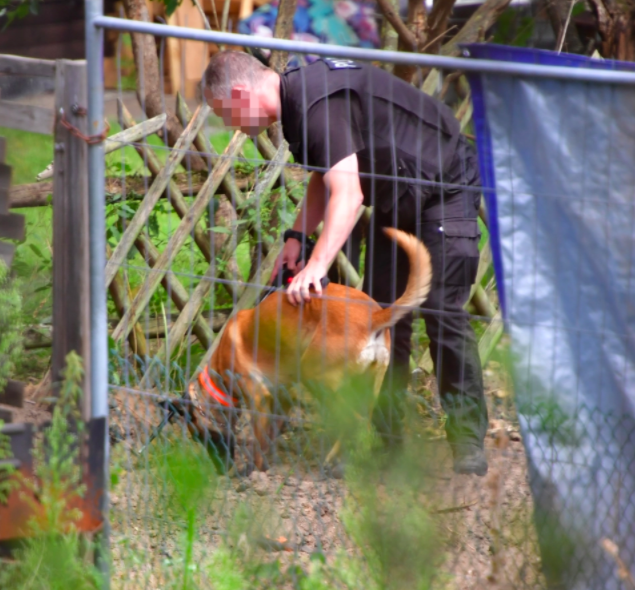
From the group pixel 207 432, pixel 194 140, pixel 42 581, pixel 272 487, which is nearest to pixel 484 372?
pixel 272 487

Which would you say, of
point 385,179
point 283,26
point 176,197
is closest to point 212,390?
point 385,179

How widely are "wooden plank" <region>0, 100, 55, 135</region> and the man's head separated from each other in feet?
2.25

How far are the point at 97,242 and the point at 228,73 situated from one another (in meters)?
0.86

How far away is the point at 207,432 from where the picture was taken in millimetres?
2723

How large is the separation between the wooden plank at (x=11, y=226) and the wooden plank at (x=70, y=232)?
157 mm

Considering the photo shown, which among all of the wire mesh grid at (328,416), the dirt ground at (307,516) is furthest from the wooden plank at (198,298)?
the dirt ground at (307,516)

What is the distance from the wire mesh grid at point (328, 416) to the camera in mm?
2021

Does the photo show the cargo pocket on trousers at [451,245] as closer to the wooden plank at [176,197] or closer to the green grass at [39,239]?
the green grass at [39,239]

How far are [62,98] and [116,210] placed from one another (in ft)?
5.65

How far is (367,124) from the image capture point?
2.90 meters

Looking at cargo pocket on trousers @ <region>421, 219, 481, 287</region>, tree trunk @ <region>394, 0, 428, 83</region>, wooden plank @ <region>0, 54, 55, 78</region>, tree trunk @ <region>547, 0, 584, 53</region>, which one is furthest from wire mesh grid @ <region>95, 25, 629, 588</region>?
tree trunk @ <region>547, 0, 584, 53</region>

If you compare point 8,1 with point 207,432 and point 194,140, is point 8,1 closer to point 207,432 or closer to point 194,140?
point 194,140

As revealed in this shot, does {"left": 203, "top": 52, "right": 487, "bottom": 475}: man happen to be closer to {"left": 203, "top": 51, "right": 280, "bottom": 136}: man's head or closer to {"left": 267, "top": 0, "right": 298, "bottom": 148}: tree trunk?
{"left": 203, "top": 51, "right": 280, "bottom": 136}: man's head

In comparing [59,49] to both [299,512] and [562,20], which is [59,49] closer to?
[562,20]
